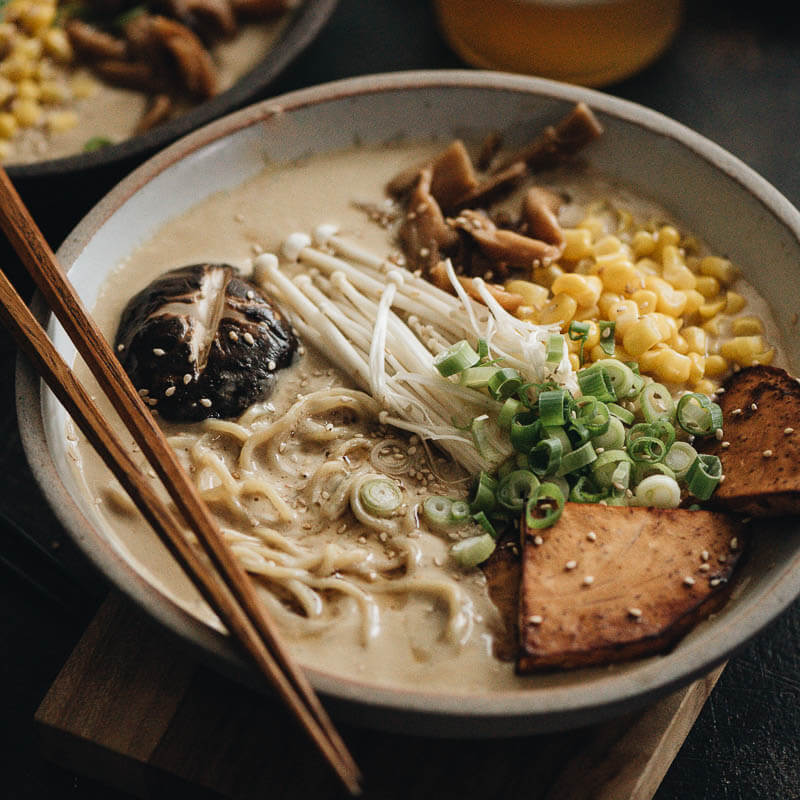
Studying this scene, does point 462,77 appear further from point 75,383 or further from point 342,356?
point 75,383

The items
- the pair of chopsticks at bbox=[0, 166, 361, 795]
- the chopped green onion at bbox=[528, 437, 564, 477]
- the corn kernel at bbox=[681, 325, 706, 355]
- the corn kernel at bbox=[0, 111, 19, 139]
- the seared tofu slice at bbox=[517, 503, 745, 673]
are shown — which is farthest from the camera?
the corn kernel at bbox=[0, 111, 19, 139]

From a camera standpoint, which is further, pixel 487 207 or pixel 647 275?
pixel 487 207

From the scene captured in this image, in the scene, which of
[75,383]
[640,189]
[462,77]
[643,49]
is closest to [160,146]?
[462,77]

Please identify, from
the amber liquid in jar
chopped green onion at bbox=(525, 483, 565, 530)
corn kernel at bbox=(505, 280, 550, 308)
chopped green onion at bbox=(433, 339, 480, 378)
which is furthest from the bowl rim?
chopped green onion at bbox=(525, 483, 565, 530)

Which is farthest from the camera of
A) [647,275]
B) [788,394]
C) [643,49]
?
[643,49]

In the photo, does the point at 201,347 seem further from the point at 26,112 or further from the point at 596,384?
the point at 26,112

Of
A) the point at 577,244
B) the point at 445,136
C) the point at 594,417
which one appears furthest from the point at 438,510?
the point at 445,136

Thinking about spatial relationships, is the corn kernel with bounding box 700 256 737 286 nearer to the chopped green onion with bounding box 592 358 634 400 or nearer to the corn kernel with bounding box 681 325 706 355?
the corn kernel with bounding box 681 325 706 355

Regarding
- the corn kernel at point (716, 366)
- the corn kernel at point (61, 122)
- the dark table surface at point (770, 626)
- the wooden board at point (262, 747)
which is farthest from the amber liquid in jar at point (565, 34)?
the wooden board at point (262, 747)
